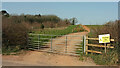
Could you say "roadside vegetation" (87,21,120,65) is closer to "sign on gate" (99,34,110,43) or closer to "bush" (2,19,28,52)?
"sign on gate" (99,34,110,43)

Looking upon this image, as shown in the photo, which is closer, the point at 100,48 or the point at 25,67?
the point at 25,67

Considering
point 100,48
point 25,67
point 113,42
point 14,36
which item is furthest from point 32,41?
point 113,42

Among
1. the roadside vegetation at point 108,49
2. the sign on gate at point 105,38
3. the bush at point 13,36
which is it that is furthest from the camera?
the bush at point 13,36

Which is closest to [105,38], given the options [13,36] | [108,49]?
[108,49]

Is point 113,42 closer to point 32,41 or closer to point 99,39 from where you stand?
point 99,39

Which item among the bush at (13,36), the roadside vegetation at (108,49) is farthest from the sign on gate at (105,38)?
the bush at (13,36)

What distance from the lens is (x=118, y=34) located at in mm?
8461

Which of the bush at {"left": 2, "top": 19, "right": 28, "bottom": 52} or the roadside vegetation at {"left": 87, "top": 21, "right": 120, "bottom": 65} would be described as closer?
the roadside vegetation at {"left": 87, "top": 21, "right": 120, "bottom": 65}

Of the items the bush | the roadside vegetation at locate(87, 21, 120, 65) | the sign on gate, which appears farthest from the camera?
the bush

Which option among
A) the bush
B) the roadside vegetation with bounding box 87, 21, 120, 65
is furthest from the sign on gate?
the bush

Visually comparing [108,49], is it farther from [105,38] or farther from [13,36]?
[13,36]

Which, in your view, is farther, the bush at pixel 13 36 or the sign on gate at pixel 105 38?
the bush at pixel 13 36

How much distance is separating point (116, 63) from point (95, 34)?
2716mm

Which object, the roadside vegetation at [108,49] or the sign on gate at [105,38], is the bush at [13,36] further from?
the sign on gate at [105,38]
